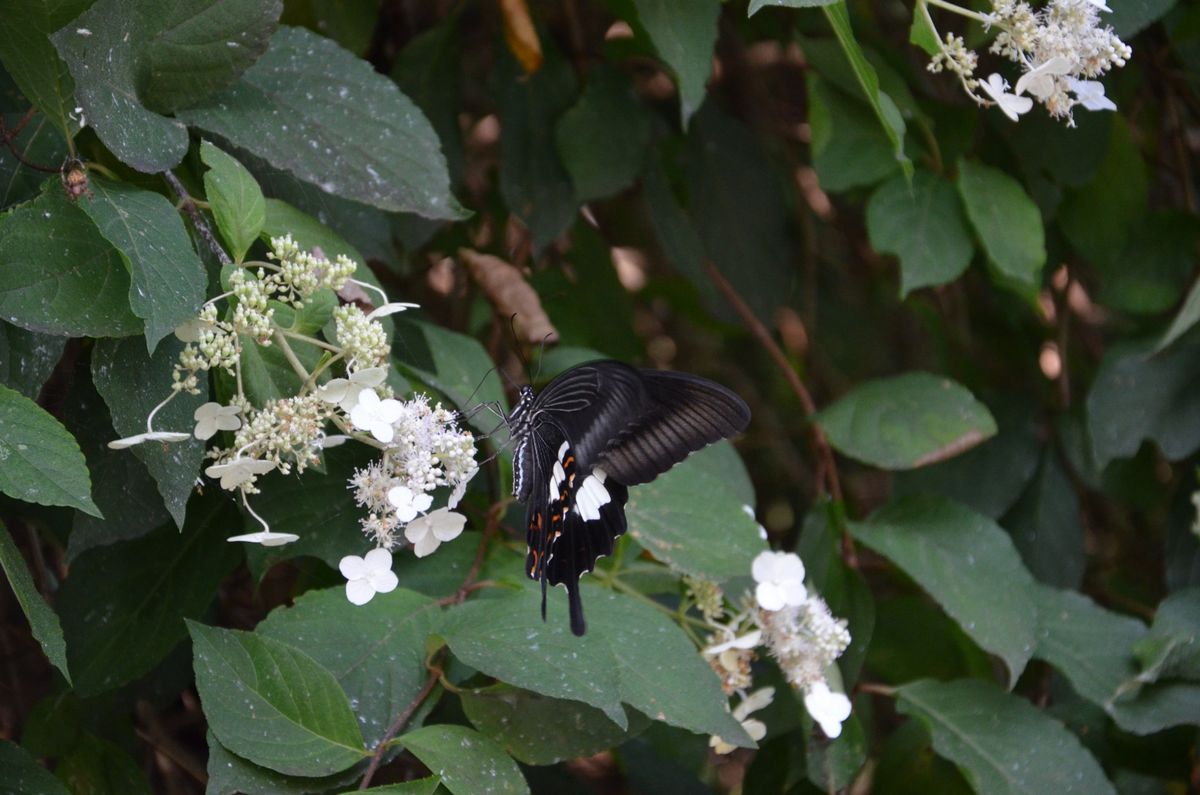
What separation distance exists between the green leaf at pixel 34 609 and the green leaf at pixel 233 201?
0.25m

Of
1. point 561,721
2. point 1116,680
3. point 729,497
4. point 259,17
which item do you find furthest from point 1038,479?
point 259,17

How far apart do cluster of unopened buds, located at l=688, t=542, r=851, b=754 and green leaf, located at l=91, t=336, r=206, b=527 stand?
50cm

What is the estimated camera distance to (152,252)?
2.44 feet

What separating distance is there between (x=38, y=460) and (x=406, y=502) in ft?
0.77

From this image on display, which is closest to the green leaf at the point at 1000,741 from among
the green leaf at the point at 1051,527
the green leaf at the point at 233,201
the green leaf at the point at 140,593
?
the green leaf at the point at 1051,527

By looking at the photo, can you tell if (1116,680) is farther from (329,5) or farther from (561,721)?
(329,5)

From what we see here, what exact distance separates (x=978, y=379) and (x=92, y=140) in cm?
132

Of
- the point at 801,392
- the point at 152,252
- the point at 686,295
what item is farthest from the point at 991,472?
the point at 152,252

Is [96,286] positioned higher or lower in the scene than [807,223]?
higher

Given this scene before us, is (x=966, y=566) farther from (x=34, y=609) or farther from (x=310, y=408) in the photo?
(x=34, y=609)

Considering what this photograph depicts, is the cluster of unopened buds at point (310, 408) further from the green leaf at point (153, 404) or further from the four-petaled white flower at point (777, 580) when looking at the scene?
the four-petaled white flower at point (777, 580)

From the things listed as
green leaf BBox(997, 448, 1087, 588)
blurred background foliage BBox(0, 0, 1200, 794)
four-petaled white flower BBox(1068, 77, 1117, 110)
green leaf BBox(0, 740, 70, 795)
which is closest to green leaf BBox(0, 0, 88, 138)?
blurred background foliage BBox(0, 0, 1200, 794)

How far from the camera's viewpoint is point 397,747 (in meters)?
0.85

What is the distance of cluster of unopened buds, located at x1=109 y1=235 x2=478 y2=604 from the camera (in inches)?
29.3
